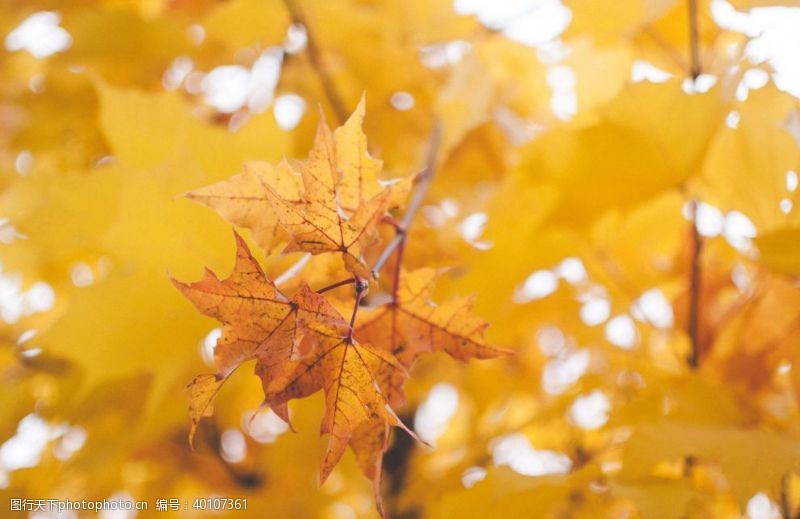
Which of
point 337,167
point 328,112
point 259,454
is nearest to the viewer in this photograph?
Answer: point 337,167

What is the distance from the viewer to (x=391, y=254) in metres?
0.41

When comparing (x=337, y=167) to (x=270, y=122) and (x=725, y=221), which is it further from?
(x=725, y=221)

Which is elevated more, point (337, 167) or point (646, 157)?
point (337, 167)

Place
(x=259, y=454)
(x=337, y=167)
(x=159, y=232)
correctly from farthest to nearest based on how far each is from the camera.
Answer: (x=259, y=454)
(x=159, y=232)
(x=337, y=167)

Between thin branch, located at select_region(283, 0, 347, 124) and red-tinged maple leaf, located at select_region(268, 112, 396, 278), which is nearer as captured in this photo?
red-tinged maple leaf, located at select_region(268, 112, 396, 278)

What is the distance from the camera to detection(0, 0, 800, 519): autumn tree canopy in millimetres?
340

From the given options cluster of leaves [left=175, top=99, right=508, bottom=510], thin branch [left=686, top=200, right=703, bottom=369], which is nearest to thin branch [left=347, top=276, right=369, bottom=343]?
cluster of leaves [left=175, top=99, right=508, bottom=510]

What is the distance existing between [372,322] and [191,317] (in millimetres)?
178

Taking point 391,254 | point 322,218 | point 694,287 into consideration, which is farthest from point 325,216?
point 694,287

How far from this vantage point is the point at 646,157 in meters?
0.53

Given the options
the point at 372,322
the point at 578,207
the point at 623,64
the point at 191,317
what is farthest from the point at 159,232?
the point at 623,64

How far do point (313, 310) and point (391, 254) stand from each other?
0.12m

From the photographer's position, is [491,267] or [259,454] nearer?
[491,267]

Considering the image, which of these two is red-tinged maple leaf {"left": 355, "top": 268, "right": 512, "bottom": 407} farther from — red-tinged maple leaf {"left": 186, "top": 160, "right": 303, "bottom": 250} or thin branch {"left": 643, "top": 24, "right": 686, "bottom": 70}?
thin branch {"left": 643, "top": 24, "right": 686, "bottom": 70}
